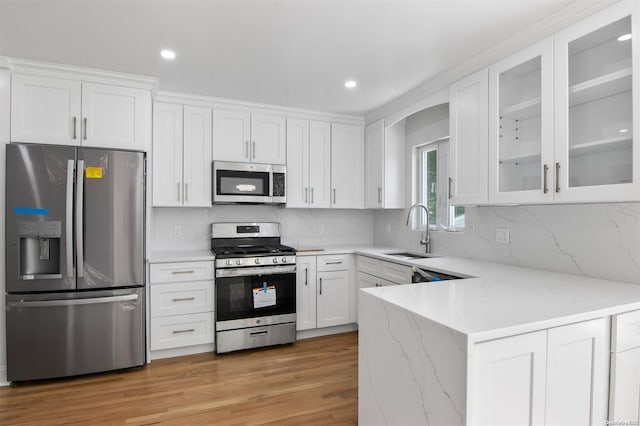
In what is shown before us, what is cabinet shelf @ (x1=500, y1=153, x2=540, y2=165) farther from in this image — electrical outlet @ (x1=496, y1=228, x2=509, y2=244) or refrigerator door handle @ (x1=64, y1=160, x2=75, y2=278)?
refrigerator door handle @ (x1=64, y1=160, x2=75, y2=278)

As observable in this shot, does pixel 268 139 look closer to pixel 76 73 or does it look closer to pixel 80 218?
pixel 76 73

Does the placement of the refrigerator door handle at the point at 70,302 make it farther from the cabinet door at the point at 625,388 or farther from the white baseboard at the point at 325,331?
the cabinet door at the point at 625,388

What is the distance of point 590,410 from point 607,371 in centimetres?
18

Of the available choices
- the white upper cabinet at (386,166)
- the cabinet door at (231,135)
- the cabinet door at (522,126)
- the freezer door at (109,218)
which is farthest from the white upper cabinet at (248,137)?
the cabinet door at (522,126)

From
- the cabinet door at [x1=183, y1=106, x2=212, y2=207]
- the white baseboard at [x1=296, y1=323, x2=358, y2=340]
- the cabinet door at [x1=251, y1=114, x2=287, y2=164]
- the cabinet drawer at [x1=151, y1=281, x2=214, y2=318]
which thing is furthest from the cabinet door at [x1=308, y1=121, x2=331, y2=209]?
the cabinet drawer at [x1=151, y1=281, x2=214, y2=318]

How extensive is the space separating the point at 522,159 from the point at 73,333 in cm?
343

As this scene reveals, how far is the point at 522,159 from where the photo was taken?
7.09ft

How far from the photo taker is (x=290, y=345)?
11.2 ft

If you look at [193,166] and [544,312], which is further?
[193,166]

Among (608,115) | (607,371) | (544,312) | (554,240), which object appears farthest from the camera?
(554,240)

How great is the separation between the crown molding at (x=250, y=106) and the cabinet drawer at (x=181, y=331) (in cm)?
201

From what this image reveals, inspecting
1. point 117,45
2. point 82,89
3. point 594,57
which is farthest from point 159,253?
point 594,57

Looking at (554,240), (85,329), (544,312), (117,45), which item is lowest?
(85,329)

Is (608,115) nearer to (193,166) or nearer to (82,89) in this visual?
(193,166)
